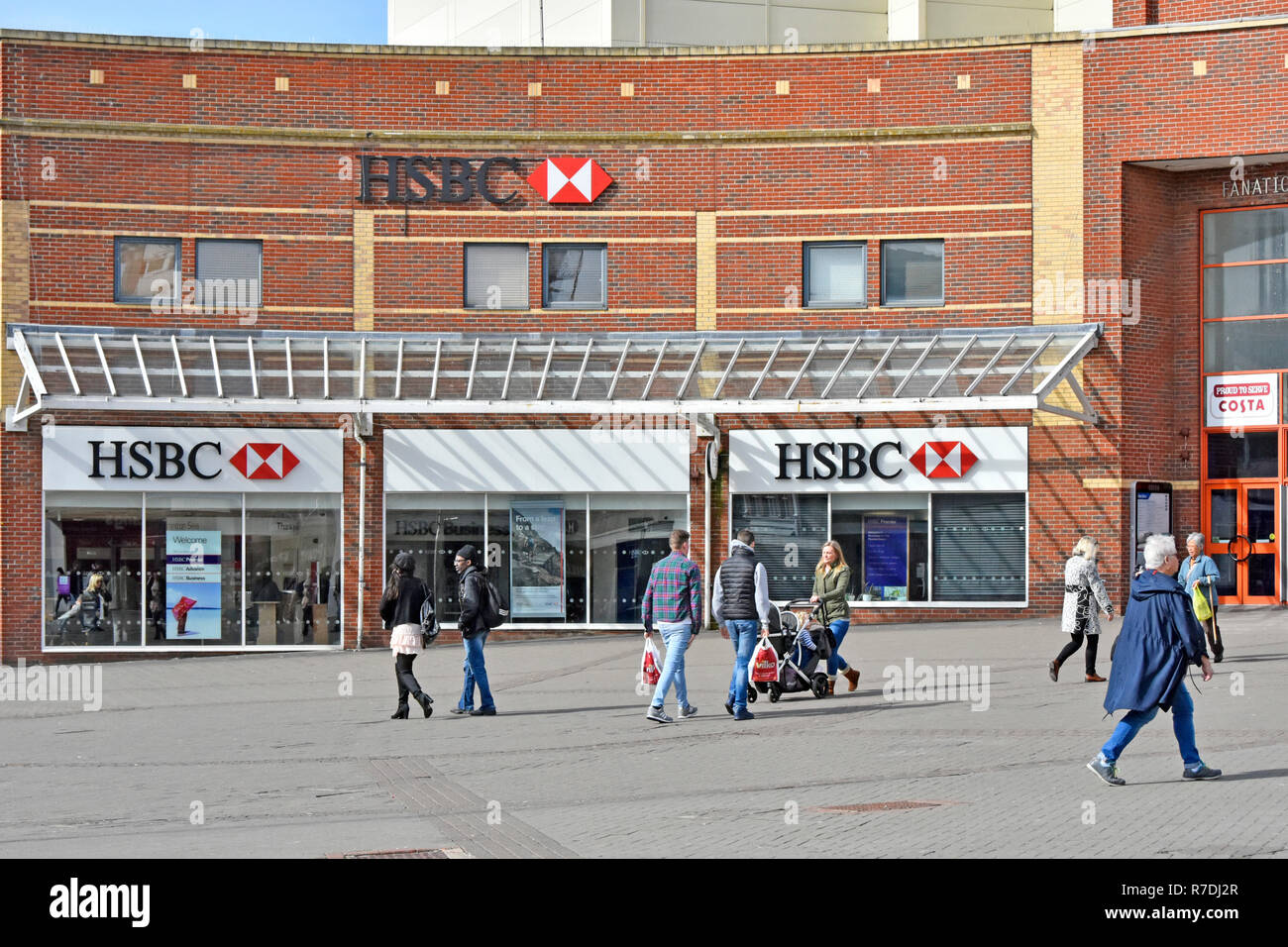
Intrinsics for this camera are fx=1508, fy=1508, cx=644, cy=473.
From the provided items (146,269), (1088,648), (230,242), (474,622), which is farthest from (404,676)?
(146,269)

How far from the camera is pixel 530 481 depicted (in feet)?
80.1

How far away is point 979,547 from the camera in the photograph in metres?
24.2

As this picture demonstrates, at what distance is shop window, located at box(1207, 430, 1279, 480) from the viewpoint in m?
24.9

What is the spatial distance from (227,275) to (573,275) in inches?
224

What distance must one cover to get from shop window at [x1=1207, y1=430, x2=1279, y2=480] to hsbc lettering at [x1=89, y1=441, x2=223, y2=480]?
53.5ft

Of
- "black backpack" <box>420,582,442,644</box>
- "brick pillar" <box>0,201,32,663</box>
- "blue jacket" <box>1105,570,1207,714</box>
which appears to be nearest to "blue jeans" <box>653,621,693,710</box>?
"black backpack" <box>420,582,442,644</box>

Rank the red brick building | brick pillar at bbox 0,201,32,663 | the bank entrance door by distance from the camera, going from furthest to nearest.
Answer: the bank entrance door, the red brick building, brick pillar at bbox 0,201,32,663

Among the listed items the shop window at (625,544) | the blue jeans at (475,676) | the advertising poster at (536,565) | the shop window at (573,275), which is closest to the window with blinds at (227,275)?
the shop window at (573,275)

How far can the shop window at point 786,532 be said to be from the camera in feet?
80.4

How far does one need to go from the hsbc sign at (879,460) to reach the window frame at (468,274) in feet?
13.7

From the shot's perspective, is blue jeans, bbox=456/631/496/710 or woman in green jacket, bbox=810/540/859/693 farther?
woman in green jacket, bbox=810/540/859/693

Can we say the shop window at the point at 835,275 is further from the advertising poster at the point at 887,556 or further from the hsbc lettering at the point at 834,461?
the advertising poster at the point at 887,556

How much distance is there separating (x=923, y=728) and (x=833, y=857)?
5673 millimetres

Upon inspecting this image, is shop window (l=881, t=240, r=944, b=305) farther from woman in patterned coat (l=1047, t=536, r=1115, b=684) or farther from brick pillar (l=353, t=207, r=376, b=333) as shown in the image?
woman in patterned coat (l=1047, t=536, r=1115, b=684)
